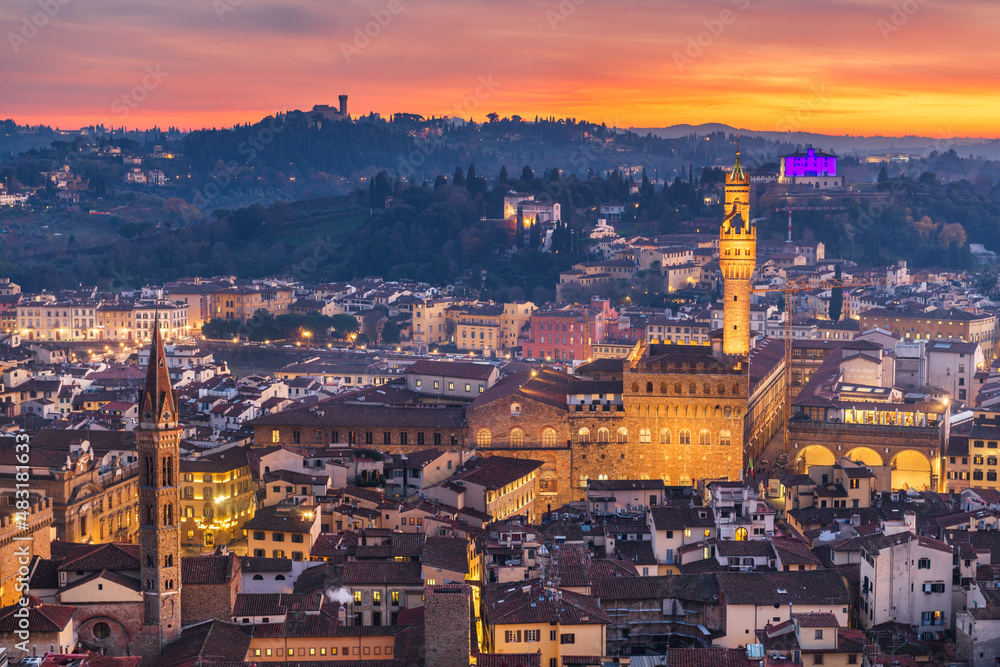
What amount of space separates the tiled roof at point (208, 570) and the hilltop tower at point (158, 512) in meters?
0.52

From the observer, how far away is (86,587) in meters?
23.3

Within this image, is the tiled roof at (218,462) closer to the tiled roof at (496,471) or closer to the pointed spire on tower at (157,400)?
the tiled roof at (496,471)

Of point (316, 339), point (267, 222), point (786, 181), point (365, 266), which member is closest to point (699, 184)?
point (786, 181)

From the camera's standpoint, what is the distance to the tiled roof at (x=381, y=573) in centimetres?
2461

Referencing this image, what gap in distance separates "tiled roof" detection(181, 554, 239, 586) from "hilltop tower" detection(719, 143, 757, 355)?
1694 centimetres

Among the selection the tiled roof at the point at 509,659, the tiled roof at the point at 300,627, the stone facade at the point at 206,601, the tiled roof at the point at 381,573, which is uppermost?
the tiled roof at the point at 381,573

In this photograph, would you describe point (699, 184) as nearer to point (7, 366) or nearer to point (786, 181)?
point (786, 181)

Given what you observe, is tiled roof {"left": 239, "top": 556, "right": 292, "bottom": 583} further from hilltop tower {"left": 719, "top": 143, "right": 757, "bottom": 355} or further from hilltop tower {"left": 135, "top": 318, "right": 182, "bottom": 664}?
hilltop tower {"left": 719, "top": 143, "right": 757, "bottom": 355}

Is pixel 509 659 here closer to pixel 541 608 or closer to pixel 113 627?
pixel 541 608

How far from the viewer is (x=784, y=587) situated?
23578mm

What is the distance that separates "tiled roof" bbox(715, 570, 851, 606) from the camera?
2323cm

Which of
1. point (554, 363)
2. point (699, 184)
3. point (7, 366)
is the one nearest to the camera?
point (7, 366)

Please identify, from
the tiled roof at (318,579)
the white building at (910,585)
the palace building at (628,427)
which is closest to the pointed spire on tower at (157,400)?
the tiled roof at (318,579)

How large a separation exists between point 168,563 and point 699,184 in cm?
8165
